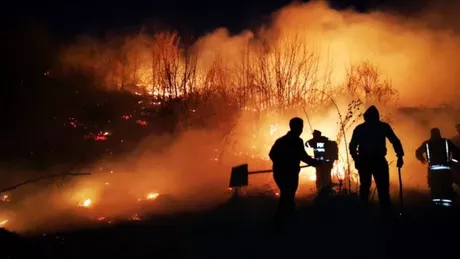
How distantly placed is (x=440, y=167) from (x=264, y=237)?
15.7ft

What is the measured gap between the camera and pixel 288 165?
7.42m

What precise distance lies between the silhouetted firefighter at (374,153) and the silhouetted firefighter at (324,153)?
2.14 meters

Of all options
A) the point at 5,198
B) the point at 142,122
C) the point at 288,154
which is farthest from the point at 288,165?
the point at 142,122

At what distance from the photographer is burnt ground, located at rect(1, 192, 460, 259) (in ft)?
21.1

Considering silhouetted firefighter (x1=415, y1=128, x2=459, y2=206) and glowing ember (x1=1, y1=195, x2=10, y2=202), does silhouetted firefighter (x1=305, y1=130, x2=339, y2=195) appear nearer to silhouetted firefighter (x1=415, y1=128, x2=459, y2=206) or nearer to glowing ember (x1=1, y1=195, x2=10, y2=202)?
silhouetted firefighter (x1=415, y1=128, x2=459, y2=206)

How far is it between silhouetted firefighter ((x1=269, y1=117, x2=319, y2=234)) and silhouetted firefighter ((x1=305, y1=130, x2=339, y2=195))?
9.69 ft

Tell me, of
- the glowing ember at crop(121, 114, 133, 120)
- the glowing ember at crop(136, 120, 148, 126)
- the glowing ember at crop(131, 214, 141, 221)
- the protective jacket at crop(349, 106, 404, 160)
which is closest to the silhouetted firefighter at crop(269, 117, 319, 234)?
the protective jacket at crop(349, 106, 404, 160)

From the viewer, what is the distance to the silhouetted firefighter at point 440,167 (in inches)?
377

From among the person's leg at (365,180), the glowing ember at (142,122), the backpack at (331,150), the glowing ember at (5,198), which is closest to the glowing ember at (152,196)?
the glowing ember at (5,198)

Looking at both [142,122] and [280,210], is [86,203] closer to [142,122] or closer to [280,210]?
[280,210]

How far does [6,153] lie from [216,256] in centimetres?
1259

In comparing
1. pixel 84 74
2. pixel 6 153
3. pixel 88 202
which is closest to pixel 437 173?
pixel 88 202

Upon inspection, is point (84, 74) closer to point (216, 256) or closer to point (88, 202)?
point (88, 202)

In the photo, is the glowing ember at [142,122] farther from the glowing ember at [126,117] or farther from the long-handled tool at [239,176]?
the long-handled tool at [239,176]
